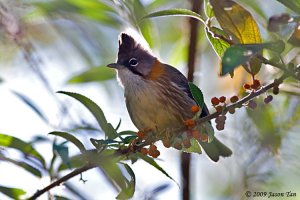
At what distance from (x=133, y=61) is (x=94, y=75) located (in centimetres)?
41

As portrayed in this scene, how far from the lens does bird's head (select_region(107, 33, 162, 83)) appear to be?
4582 millimetres

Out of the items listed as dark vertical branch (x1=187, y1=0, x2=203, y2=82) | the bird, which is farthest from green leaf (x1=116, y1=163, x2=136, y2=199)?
dark vertical branch (x1=187, y1=0, x2=203, y2=82)

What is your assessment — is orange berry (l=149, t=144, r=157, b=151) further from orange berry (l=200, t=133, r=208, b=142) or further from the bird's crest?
the bird's crest

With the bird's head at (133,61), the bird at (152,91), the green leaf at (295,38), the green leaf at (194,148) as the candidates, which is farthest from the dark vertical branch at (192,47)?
the green leaf at (295,38)

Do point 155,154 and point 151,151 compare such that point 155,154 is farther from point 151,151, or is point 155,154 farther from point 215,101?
point 215,101

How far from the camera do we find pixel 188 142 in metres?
3.03

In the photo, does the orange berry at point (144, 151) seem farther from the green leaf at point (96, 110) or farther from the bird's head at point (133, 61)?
the bird's head at point (133, 61)

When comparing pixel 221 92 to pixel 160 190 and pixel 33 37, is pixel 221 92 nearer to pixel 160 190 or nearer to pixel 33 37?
pixel 33 37

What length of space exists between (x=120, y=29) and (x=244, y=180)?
71.5 inches

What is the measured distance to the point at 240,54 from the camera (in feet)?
6.86

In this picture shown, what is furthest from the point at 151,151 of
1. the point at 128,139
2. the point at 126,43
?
the point at 126,43

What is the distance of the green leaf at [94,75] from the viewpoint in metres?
4.29

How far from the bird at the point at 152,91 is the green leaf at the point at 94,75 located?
0.08 metres

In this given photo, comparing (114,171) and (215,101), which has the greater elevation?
(215,101)
